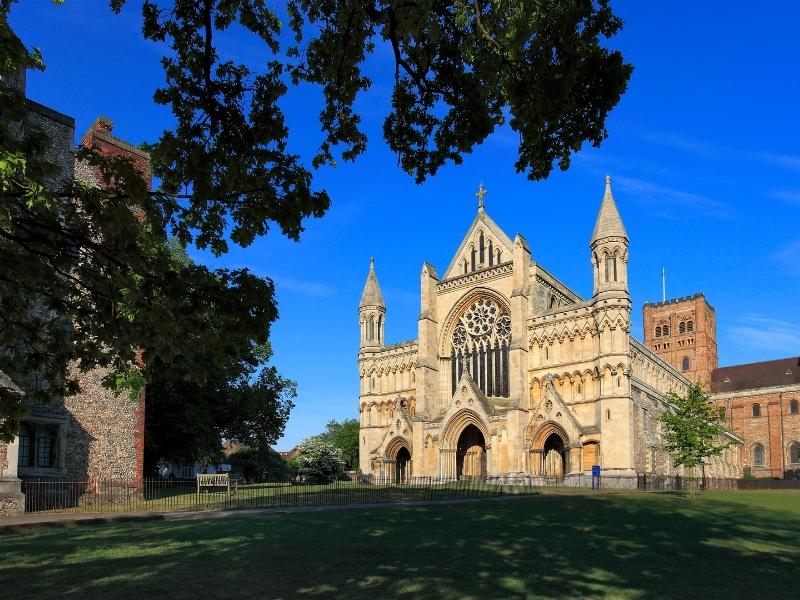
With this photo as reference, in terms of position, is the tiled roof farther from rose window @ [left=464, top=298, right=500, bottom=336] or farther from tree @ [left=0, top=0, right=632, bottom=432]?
tree @ [left=0, top=0, right=632, bottom=432]

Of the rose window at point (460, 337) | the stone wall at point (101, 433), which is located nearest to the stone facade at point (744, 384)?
the rose window at point (460, 337)

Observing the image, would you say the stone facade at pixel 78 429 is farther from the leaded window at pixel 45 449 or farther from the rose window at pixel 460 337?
the rose window at pixel 460 337

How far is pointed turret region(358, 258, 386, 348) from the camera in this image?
178 feet

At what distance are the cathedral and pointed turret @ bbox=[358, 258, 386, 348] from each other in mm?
85

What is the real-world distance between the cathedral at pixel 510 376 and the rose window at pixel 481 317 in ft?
0.25

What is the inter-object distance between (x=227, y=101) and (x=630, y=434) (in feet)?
122

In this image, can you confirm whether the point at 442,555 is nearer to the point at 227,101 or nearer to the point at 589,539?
the point at 589,539

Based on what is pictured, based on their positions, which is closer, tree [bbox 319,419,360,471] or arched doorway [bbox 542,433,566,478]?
arched doorway [bbox 542,433,566,478]

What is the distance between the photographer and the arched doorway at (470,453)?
47.2 m

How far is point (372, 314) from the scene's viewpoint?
54750 millimetres

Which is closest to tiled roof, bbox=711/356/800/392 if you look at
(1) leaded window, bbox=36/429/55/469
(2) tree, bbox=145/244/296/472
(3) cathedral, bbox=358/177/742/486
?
(3) cathedral, bbox=358/177/742/486

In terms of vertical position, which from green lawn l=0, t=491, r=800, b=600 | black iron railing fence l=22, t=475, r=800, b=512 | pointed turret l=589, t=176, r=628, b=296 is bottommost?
black iron railing fence l=22, t=475, r=800, b=512

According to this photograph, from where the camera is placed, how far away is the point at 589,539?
1343 centimetres

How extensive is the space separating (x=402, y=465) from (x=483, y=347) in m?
10.7
